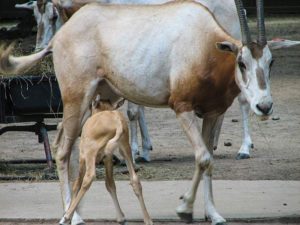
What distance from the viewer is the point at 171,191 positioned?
1008cm

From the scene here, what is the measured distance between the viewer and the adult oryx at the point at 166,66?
28.1ft

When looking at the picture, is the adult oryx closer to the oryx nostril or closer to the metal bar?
the oryx nostril

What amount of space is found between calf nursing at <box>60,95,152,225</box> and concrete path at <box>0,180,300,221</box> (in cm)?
49

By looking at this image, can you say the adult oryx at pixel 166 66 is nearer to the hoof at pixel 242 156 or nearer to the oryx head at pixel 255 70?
the oryx head at pixel 255 70

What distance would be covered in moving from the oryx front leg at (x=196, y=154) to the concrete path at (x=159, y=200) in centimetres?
25

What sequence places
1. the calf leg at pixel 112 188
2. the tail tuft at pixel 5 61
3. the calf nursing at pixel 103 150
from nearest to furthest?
the calf nursing at pixel 103 150
the calf leg at pixel 112 188
the tail tuft at pixel 5 61

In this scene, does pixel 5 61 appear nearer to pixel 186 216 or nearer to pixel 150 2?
pixel 186 216

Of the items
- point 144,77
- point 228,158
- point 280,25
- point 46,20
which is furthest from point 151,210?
point 280,25

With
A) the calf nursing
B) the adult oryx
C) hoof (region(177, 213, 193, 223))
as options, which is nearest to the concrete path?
hoof (region(177, 213, 193, 223))

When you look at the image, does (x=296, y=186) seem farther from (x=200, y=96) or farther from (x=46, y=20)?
(x=46, y=20)

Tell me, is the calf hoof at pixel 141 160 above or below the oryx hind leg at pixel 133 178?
below

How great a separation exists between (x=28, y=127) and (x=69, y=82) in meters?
2.41

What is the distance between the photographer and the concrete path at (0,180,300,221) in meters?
9.16

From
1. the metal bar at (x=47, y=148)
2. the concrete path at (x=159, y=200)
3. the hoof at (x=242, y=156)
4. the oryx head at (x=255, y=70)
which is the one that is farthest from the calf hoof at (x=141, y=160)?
the oryx head at (x=255, y=70)
